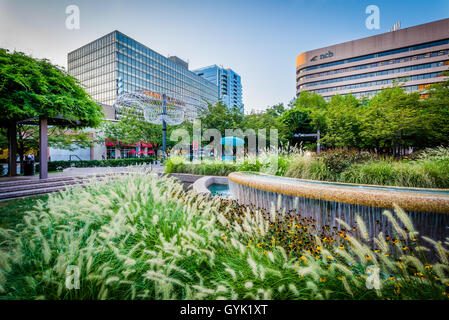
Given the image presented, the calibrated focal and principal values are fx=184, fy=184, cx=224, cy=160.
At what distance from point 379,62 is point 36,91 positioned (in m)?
78.9

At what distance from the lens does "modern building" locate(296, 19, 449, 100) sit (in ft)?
161

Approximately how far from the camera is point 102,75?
5494 cm

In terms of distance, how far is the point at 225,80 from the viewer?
122250 mm

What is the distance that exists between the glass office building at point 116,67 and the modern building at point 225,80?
176 ft

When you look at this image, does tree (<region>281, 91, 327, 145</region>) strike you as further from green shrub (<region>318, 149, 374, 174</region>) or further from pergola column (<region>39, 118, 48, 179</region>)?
pergola column (<region>39, 118, 48, 179</region>)

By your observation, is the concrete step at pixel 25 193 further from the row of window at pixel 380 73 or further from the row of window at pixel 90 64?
the row of window at pixel 380 73

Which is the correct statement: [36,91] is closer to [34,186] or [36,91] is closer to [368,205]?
[34,186]

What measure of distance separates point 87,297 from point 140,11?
8637mm

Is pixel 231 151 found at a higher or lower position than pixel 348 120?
lower

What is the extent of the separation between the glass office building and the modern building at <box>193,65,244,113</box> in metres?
53.6

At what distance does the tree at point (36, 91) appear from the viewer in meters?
6.62

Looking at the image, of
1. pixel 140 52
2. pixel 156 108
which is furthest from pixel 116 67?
pixel 156 108

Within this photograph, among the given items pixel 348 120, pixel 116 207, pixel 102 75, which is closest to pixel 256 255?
pixel 116 207
